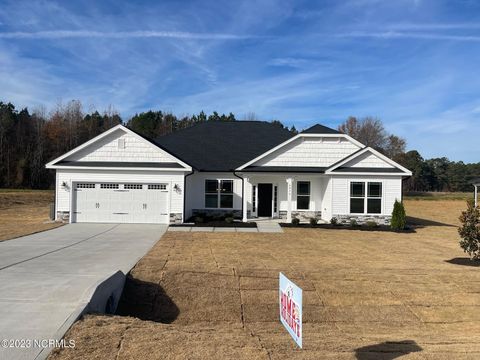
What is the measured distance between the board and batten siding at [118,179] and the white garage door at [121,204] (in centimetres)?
27

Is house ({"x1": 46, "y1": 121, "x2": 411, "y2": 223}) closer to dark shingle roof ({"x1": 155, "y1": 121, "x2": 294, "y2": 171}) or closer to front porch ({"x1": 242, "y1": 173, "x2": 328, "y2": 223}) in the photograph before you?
front porch ({"x1": 242, "y1": 173, "x2": 328, "y2": 223})

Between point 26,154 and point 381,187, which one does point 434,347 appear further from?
point 26,154

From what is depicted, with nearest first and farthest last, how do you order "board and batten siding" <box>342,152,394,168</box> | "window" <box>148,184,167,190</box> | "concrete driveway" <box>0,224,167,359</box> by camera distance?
"concrete driveway" <box>0,224,167,359</box> < "window" <box>148,184,167,190</box> < "board and batten siding" <box>342,152,394,168</box>

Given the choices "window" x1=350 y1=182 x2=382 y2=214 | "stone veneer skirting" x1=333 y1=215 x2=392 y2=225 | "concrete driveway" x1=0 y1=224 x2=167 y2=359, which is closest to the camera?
"concrete driveway" x1=0 y1=224 x2=167 y2=359

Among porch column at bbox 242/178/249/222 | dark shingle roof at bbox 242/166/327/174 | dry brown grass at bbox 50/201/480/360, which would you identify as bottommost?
dry brown grass at bbox 50/201/480/360

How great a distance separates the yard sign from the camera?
479 cm

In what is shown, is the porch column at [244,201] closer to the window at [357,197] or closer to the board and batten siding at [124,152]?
the board and batten siding at [124,152]

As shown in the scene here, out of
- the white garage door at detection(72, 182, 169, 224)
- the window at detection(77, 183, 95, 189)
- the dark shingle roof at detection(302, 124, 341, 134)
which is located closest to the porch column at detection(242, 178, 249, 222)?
the white garage door at detection(72, 182, 169, 224)

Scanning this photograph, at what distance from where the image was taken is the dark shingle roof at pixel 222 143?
25.8m

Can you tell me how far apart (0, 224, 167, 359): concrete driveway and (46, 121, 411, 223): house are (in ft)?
8.97

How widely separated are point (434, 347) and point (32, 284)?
7165mm

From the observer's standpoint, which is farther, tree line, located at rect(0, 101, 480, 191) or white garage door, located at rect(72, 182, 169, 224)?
tree line, located at rect(0, 101, 480, 191)

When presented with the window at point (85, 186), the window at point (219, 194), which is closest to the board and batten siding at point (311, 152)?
the window at point (219, 194)

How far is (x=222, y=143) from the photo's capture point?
2839 centimetres
